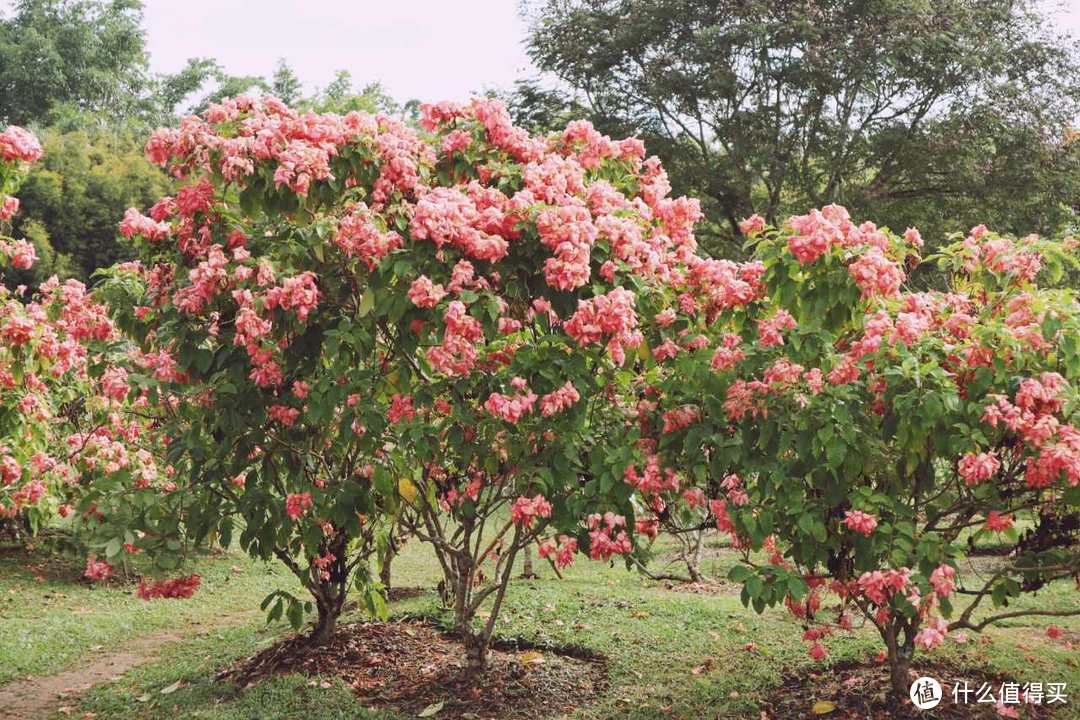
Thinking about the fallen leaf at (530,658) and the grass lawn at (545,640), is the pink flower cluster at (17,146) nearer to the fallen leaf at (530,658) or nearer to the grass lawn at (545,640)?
the grass lawn at (545,640)

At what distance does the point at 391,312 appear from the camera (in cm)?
421

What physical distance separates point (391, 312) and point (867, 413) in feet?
6.67

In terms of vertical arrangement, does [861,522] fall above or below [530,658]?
above

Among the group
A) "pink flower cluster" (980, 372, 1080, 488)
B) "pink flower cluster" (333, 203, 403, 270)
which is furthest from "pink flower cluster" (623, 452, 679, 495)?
"pink flower cluster" (333, 203, 403, 270)

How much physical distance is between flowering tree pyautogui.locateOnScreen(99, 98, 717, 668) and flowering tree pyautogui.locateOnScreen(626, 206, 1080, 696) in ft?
1.20

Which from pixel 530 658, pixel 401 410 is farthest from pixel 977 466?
pixel 530 658

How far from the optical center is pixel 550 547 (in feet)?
16.1

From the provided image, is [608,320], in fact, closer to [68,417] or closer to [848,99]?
[68,417]

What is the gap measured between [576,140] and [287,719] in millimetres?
3305

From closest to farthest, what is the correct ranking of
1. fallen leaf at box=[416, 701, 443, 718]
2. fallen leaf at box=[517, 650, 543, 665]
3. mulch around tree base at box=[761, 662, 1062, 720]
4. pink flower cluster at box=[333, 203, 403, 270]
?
pink flower cluster at box=[333, 203, 403, 270], mulch around tree base at box=[761, 662, 1062, 720], fallen leaf at box=[416, 701, 443, 718], fallen leaf at box=[517, 650, 543, 665]

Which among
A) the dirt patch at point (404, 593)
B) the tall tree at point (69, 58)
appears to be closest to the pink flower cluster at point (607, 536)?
the dirt patch at point (404, 593)

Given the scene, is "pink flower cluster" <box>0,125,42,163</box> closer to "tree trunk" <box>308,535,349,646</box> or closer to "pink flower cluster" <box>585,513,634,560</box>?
"tree trunk" <box>308,535,349,646</box>

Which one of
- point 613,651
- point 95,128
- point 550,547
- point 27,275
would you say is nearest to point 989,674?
point 613,651

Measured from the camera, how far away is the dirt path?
5.77 metres
